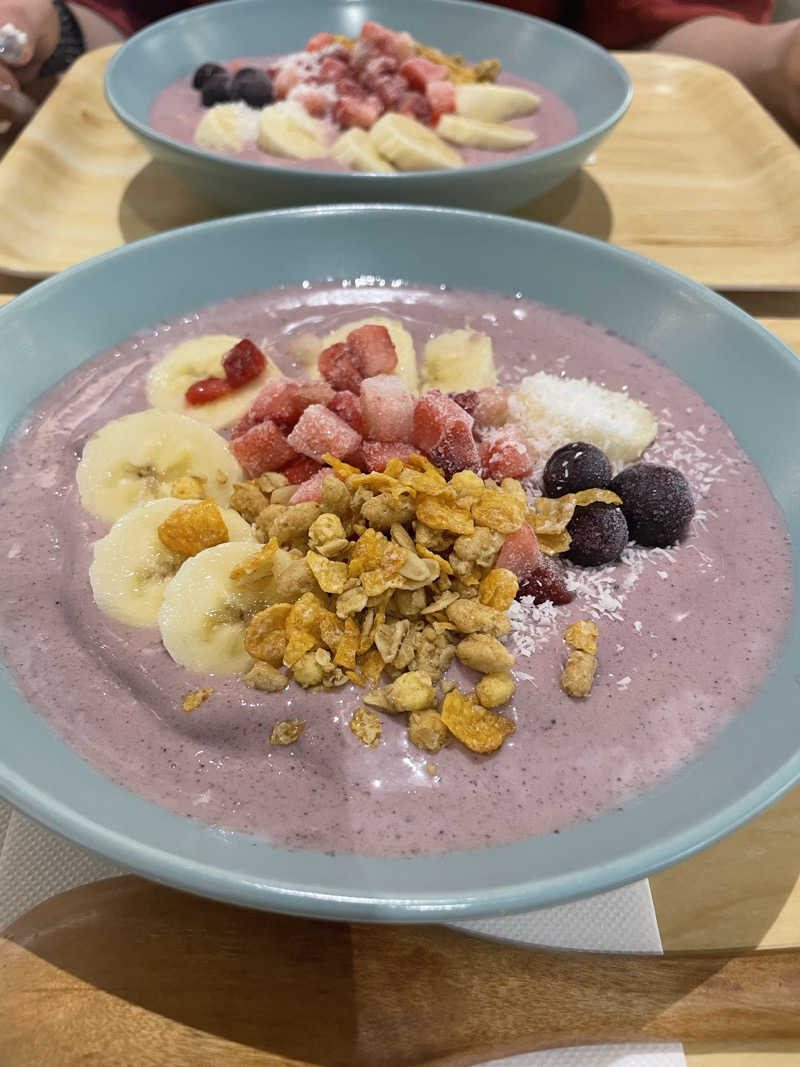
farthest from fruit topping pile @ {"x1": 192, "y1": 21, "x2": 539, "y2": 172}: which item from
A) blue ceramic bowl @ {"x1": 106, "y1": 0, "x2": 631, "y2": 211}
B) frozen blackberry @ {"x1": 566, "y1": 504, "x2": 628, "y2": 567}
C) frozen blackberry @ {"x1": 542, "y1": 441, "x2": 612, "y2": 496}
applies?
frozen blackberry @ {"x1": 566, "y1": 504, "x2": 628, "y2": 567}

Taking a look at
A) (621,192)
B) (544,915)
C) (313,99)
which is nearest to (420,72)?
(313,99)

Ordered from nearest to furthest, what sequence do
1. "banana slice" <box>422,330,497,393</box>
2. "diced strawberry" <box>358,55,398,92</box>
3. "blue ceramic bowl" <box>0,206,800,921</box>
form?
"blue ceramic bowl" <box>0,206,800,921</box>
"banana slice" <box>422,330,497,393</box>
"diced strawberry" <box>358,55,398,92</box>

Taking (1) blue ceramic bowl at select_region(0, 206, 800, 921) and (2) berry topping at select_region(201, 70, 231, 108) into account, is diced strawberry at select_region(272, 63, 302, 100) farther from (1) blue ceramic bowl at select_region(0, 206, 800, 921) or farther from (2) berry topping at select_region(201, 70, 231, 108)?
(1) blue ceramic bowl at select_region(0, 206, 800, 921)

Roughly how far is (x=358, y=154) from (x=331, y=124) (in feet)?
1.17

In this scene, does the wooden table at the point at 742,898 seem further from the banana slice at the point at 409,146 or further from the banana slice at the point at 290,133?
the banana slice at the point at 290,133

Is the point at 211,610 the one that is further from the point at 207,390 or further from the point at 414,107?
the point at 414,107

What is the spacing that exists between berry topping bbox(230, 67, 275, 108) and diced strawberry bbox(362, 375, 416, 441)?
1.53 m

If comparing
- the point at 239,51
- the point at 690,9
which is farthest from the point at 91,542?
the point at 690,9

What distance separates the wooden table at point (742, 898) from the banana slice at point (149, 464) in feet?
2.89

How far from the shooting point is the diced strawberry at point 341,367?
143cm

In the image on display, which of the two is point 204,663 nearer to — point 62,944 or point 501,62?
point 62,944

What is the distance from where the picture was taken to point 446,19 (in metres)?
2.83

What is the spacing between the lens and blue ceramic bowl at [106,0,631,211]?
71.3 inches

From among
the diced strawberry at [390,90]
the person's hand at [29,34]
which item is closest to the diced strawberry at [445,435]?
the diced strawberry at [390,90]
